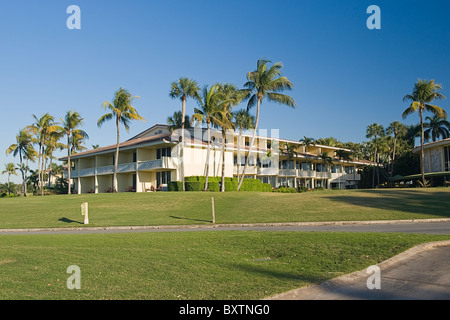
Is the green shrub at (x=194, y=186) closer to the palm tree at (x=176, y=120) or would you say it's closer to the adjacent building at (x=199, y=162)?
the adjacent building at (x=199, y=162)

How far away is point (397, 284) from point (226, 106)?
33.4m

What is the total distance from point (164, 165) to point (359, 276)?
3445 cm

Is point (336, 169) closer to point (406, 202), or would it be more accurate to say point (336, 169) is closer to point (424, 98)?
point (424, 98)

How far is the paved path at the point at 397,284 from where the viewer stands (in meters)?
6.25

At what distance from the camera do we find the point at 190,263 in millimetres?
8828

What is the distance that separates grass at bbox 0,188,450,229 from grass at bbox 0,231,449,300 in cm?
833

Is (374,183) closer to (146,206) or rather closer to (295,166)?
(295,166)

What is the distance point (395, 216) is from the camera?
19.2 metres

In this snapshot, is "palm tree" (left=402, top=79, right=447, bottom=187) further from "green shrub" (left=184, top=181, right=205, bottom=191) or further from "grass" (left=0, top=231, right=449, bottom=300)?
"grass" (left=0, top=231, right=449, bottom=300)

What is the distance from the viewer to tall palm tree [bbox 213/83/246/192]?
37294mm

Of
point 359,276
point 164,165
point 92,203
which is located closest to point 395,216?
point 359,276

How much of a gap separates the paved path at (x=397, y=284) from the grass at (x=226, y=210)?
10.8 metres

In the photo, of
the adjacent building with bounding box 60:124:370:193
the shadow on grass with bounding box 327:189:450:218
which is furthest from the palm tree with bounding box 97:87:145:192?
the shadow on grass with bounding box 327:189:450:218

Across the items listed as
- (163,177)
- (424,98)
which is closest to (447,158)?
(424,98)
